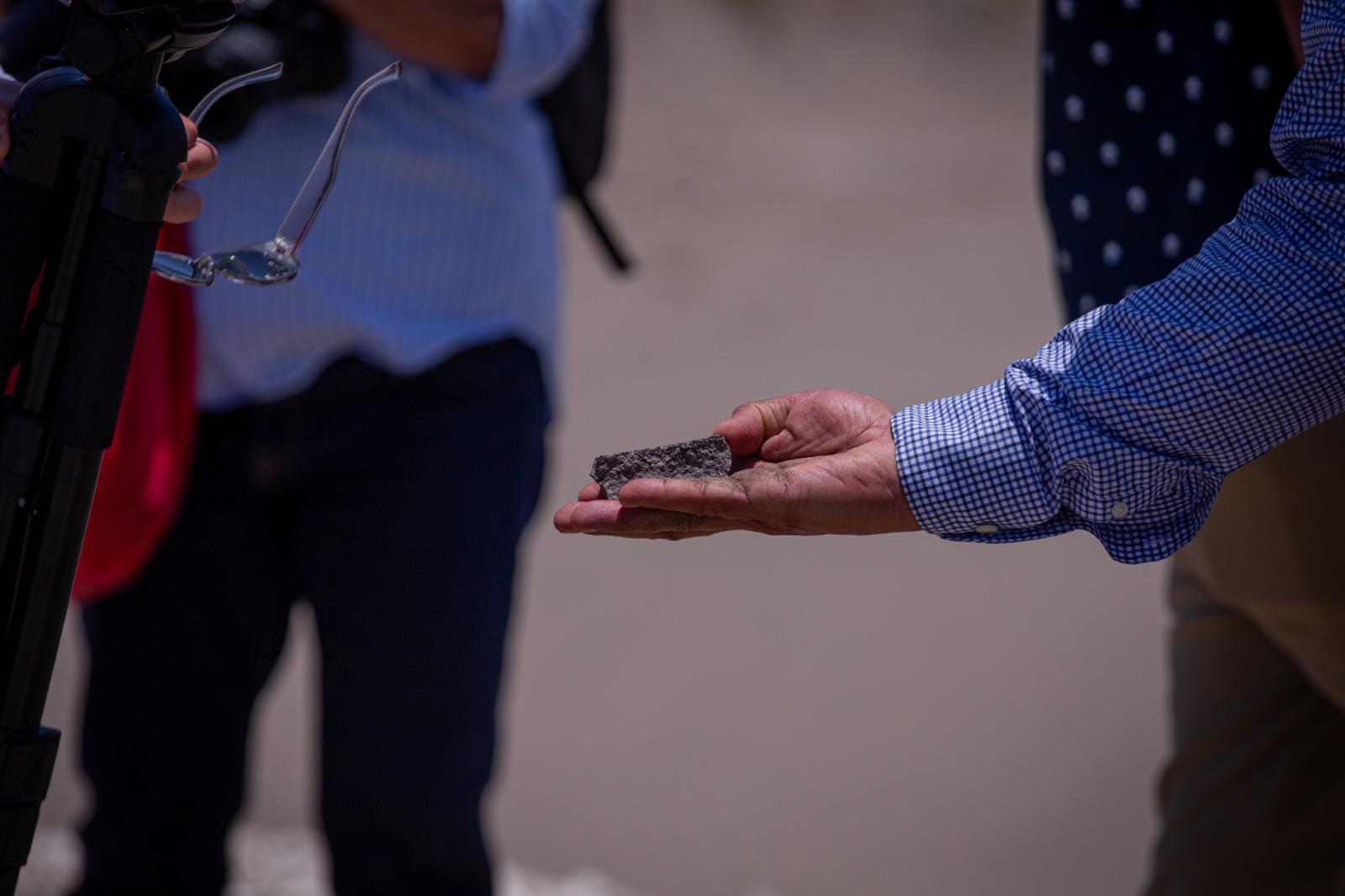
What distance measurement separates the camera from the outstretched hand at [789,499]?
4.24 feet

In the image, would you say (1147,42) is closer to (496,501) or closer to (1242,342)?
(1242,342)

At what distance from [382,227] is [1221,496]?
1.25m

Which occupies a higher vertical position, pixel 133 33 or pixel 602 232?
pixel 602 232

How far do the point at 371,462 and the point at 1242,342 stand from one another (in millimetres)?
1239

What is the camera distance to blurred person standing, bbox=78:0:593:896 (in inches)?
76.4

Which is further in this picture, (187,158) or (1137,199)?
(1137,199)

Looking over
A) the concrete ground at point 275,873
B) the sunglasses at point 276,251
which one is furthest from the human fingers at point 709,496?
the concrete ground at point 275,873

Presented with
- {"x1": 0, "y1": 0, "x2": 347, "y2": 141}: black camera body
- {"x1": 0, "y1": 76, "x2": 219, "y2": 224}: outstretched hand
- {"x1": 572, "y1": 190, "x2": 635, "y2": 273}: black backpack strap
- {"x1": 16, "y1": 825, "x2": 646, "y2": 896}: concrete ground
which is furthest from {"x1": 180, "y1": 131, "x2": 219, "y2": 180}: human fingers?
{"x1": 16, "y1": 825, "x2": 646, "y2": 896}: concrete ground

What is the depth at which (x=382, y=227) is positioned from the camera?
6.48 ft

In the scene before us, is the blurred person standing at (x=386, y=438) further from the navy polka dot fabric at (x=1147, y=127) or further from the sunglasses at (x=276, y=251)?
the navy polka dot fabric at (x=1147, y=127)

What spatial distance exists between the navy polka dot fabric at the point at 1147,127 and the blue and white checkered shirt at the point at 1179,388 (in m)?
0.35

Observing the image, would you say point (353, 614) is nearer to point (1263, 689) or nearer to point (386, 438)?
point (386, 438)

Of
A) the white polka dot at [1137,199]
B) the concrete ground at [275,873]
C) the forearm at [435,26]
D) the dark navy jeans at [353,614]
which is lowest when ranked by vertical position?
the concrete ground at [275,873]

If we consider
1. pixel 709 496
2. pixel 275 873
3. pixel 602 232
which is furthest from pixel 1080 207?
pixel 275 873
